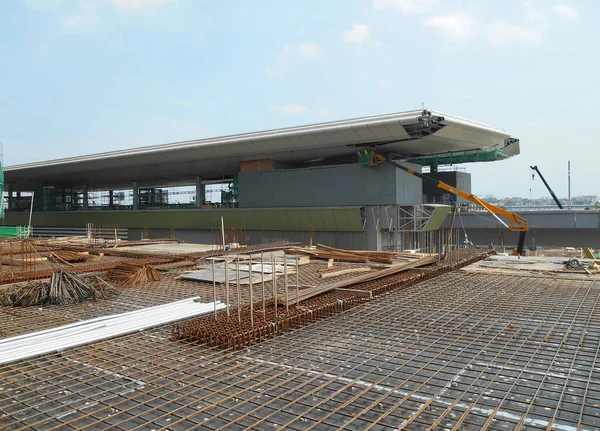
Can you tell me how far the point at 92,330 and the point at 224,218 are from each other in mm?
28666

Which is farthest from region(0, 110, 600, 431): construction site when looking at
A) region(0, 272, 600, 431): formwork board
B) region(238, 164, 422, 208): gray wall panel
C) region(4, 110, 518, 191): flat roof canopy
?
region(238, 164, 422, 208): gray wall panel

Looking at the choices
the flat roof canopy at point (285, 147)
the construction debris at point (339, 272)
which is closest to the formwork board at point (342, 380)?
the construction debris at point (339, 272)

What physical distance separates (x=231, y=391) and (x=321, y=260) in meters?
13.7

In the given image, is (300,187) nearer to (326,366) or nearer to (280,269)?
(280,269)

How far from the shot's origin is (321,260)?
755 inches

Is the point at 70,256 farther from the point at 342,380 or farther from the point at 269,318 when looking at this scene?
the point at 342,380

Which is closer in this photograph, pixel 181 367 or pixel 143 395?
pixel 143 395

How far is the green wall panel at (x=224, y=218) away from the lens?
3130cm

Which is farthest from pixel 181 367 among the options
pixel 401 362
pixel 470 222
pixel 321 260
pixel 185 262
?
pixel 470 222

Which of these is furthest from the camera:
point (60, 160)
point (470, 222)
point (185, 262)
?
point (60, 160)

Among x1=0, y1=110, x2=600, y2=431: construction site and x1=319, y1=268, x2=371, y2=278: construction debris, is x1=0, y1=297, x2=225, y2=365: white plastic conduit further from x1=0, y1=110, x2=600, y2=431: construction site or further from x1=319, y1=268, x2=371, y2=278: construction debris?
x1=319, y1=268, x2=371, y2=278: construction debris

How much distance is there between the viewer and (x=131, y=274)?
14453 mm

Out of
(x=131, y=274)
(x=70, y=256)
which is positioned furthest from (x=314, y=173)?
(x=131, y=274)

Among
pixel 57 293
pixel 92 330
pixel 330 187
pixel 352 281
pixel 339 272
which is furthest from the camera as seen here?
pixel 330 187
